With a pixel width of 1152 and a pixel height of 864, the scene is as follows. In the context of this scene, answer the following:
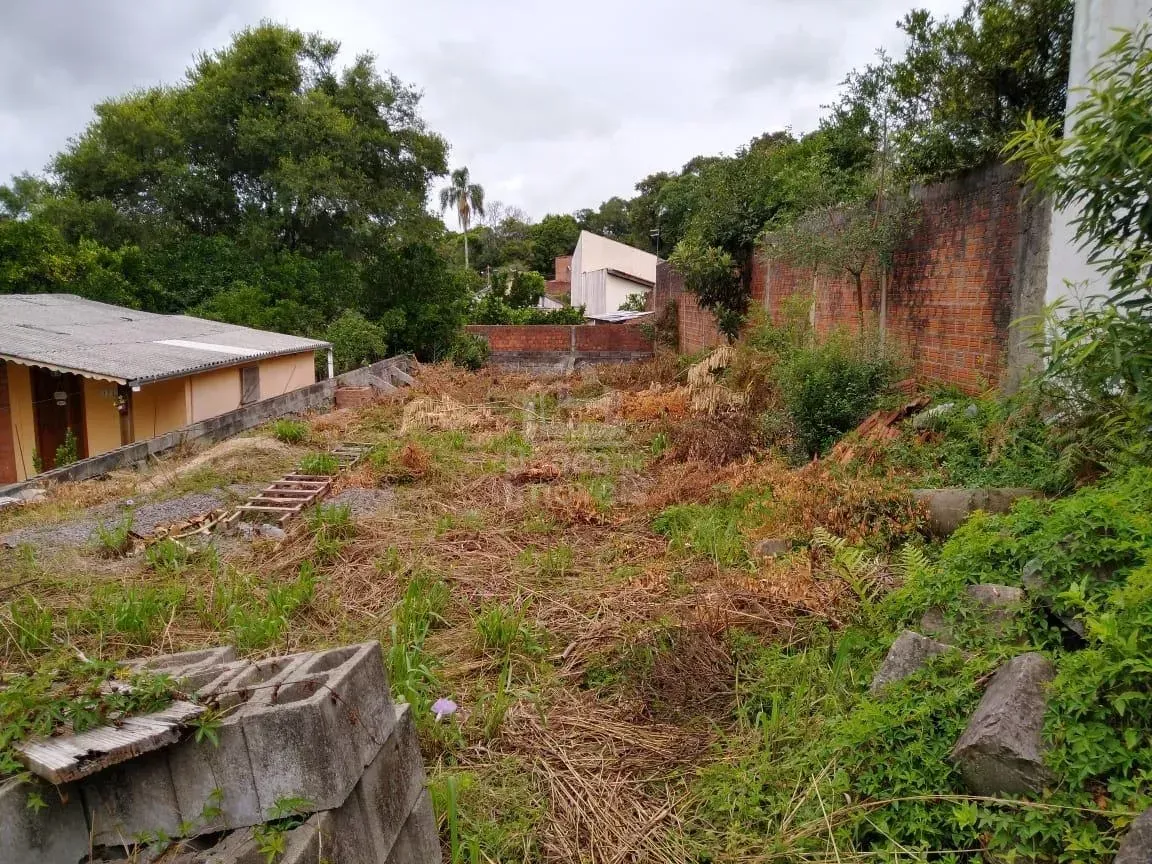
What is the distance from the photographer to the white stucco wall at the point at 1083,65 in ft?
16.1

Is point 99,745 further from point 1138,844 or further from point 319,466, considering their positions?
point 319,466

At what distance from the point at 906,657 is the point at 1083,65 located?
5.04m

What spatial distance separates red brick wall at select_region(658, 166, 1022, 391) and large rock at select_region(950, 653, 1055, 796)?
4.13 metres

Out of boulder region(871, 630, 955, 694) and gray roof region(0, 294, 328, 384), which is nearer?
boulder region(871, 630, 955, 694)

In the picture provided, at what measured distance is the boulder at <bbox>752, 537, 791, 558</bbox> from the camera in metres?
4.70

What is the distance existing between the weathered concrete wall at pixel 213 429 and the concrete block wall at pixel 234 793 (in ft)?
23.8

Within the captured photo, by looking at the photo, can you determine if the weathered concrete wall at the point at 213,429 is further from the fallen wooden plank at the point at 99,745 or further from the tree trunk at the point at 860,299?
the tree trunk at the point at 860,299

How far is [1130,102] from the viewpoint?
2.89m

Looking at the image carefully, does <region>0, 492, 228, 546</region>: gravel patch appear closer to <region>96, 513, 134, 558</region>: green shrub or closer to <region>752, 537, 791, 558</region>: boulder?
<region>96, 513, 134, 558</region>: green shrub

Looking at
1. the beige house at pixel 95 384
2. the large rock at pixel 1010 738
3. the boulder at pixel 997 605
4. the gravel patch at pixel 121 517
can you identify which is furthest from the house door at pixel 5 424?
the large rock at pixel 1010 738

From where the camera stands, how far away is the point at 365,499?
22.8 feet

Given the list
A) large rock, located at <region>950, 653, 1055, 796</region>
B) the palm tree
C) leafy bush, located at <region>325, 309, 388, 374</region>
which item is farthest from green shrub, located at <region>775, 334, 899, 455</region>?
the palm tree

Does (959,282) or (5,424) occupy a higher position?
(959,282)

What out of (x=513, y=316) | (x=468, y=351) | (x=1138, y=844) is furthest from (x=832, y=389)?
(x=513, y=316)
